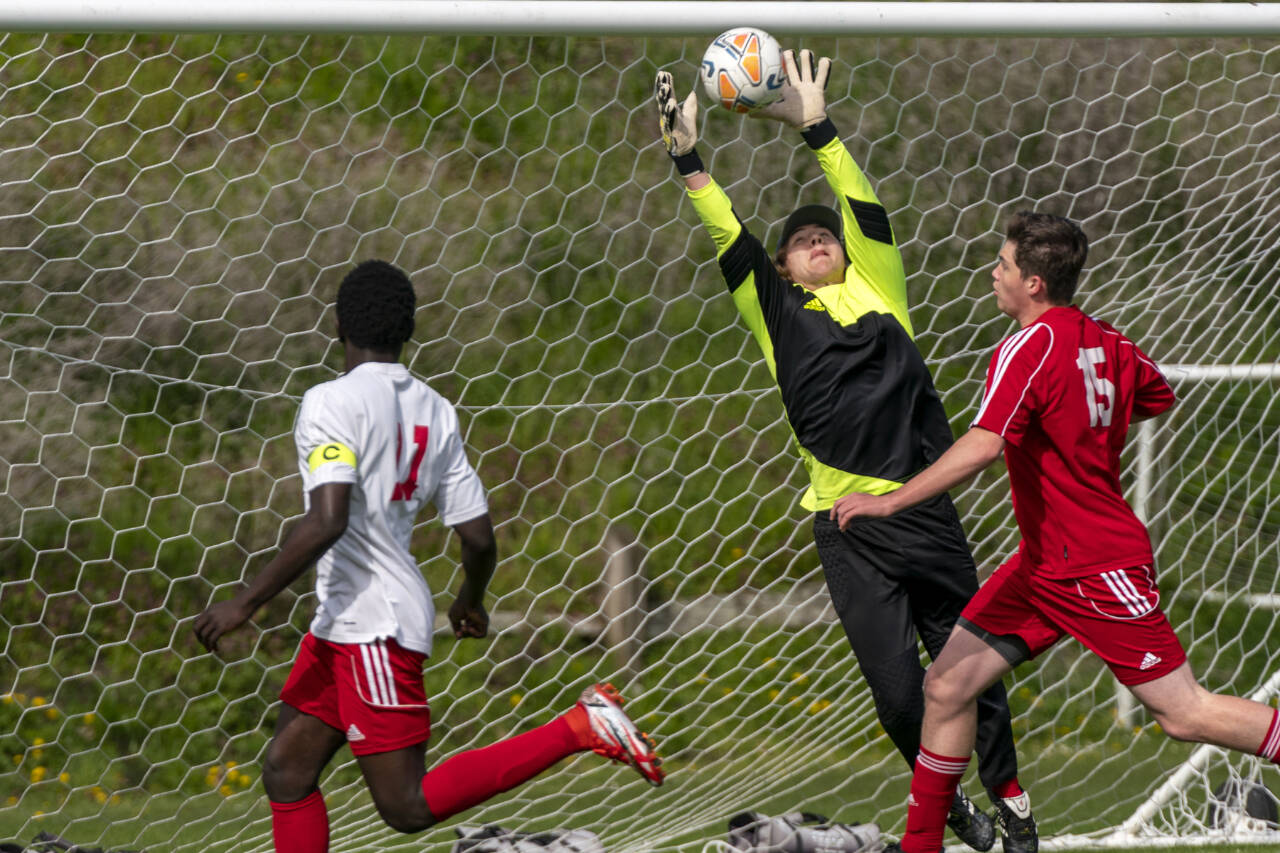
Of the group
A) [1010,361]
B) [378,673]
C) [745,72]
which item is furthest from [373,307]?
[1010,361]

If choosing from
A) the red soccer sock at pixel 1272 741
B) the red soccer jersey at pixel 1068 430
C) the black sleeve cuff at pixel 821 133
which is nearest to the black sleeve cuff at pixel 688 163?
the black sleeve cuff at pixel 821 133

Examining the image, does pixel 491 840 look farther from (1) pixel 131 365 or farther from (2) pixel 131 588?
(1) pixel 131 365

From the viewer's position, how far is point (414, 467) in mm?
3258

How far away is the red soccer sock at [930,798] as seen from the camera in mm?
3512

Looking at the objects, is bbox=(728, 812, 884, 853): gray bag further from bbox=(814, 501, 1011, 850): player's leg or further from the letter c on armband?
A: the letter c on armband

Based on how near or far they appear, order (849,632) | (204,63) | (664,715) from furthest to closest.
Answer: (204,63) → (664,715) → (849,632)

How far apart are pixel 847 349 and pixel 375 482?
4.50 ft

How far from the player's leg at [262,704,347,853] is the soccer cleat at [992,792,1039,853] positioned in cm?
179

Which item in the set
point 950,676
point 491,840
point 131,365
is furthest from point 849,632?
point 131,365

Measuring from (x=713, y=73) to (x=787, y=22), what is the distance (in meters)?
0.53

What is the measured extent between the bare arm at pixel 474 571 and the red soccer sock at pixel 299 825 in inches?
21.7

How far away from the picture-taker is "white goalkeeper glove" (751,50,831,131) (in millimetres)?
3812

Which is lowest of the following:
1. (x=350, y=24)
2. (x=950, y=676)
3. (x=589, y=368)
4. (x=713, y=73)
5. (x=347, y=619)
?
(x=950, y=676)

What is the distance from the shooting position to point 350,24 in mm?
3939
